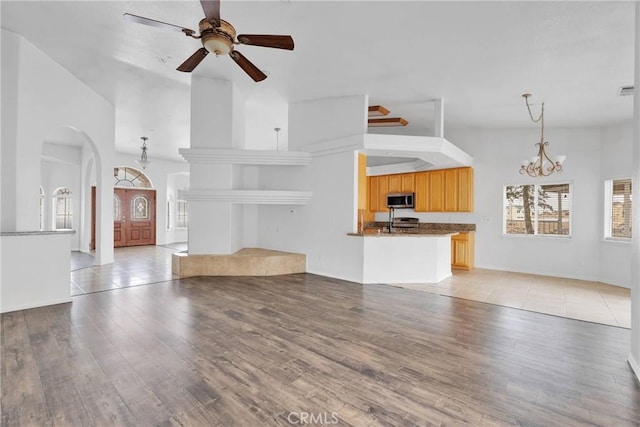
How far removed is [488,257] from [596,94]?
12.3 feet

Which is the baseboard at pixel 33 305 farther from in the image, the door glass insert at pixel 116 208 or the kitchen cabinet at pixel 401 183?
the door glass insert at pixel 116 208

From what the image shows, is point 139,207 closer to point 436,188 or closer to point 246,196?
point 246,196

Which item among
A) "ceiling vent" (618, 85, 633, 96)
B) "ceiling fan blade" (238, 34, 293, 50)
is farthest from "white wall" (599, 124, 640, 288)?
"ceiling fan blade" (238, 34, 293, 50)

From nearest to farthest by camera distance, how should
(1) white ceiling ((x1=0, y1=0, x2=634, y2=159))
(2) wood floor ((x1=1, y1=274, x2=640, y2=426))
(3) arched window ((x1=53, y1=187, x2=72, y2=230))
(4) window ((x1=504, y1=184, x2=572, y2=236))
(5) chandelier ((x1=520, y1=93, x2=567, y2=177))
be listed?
(2) wood floor ((x1=1, y1=274, x2=640, y2=426)), (1) white ceiling ((x1=0, y1=0, x2=634, y2=159)), (5) chandelier ((x1=520, y1=93, x2=567, y2=177)), (4) window ((x1=504, y1=184, x2=572, y2=236)), (3) arched window ((x1=53, y1=187, x2=72, y2=230))

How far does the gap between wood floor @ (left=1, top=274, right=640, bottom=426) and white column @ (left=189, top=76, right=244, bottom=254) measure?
74.0 inches

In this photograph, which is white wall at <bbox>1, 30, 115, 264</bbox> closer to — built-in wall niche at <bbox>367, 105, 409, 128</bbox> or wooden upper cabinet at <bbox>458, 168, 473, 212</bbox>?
built-in wall niche at <bbox>367, 105, 409, 128</bbox>

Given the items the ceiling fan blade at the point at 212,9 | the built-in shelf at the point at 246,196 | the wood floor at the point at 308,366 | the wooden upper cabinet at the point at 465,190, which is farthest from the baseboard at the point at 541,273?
the ceiling fan blade at the point at 212,9

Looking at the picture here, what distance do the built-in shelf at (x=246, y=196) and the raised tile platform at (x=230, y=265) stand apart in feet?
3.41

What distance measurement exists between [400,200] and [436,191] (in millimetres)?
911

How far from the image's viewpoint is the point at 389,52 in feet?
13.6

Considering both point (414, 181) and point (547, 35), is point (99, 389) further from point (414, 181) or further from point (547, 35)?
point (414, 181)

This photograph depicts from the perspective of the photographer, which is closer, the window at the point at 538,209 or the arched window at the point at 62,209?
the window at the point at 538,209

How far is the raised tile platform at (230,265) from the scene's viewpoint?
566cm

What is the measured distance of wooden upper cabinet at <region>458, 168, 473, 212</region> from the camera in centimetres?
720
